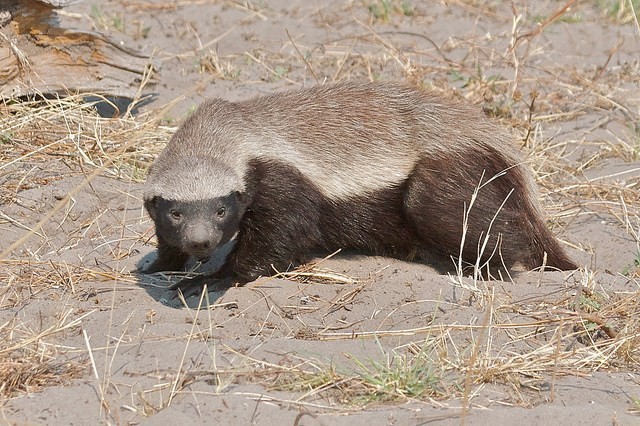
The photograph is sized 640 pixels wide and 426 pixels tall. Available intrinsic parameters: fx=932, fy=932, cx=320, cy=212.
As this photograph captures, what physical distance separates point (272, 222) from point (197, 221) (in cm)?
60

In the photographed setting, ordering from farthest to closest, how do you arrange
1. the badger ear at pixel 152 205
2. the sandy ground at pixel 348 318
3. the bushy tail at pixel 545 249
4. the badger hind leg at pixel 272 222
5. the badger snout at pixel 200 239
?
the bushy tail at pixel 545 249 → the badger hind leg at pixel 272 222 → the badger ear at pixel 152 205 → the badger snout at pixel 200 239 → the sandy ground at pixel 348 318

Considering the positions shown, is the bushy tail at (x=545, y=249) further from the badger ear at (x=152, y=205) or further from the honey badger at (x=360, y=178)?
the badger ear at (x=152, y=205)

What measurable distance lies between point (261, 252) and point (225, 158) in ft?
1.95

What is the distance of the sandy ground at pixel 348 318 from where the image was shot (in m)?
3.84

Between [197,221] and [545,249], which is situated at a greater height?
[197,221]

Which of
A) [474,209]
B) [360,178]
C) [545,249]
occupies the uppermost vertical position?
[360,178]

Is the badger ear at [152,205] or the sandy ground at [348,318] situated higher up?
the badger ear at [152,205]

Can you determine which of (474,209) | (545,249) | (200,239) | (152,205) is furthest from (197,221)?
(545,249)

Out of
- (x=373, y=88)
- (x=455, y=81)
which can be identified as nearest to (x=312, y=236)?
(x=373, y=88)

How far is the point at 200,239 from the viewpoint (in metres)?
4.82

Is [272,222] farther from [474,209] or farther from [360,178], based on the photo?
[474,209]

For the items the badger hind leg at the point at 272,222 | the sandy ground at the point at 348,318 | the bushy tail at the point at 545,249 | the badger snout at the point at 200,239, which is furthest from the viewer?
the bushy tail at the point at 545,249

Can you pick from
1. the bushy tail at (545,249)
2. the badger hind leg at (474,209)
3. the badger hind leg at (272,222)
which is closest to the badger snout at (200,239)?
the badger hind leg at (272,222)

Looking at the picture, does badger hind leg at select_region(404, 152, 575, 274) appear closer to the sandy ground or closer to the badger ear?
the sandy ground
